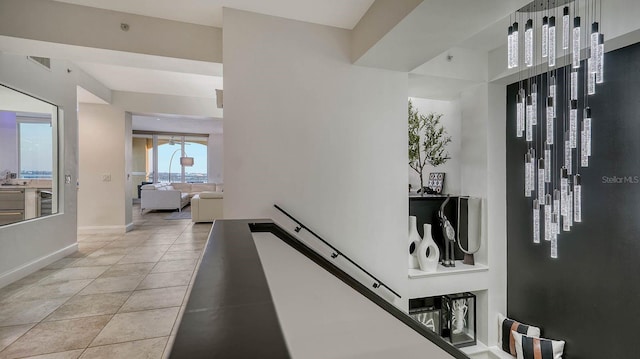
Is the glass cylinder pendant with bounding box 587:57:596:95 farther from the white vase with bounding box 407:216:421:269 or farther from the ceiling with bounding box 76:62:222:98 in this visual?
the ceiling with bounding box 76:62:222:98

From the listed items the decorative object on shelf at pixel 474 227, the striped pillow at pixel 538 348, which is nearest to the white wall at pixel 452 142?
the decorative object on shelf at pixel 474 227

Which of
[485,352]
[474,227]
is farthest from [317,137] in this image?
[485,352]

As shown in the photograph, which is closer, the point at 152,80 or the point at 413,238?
the point at 413,238

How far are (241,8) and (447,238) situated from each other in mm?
3804

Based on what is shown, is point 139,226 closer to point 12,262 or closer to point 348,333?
point 12,262

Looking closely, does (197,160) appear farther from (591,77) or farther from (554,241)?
(591,77)

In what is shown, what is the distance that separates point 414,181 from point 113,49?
4642 mm

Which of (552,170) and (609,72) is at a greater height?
(609,72)

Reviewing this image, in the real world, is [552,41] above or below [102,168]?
above

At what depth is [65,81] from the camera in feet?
13.9

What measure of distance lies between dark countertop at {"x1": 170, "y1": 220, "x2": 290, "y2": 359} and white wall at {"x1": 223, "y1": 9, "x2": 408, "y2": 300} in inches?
84.7

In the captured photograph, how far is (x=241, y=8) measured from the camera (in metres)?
2.87

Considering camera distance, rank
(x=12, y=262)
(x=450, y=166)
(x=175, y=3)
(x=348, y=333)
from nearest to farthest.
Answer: (x=348, y=333)
(x=175, y=3)
(x=12, y=262)
(x=450, y=166)

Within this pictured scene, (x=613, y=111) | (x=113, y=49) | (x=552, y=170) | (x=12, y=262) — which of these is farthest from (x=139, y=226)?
(x=613, y=111)
